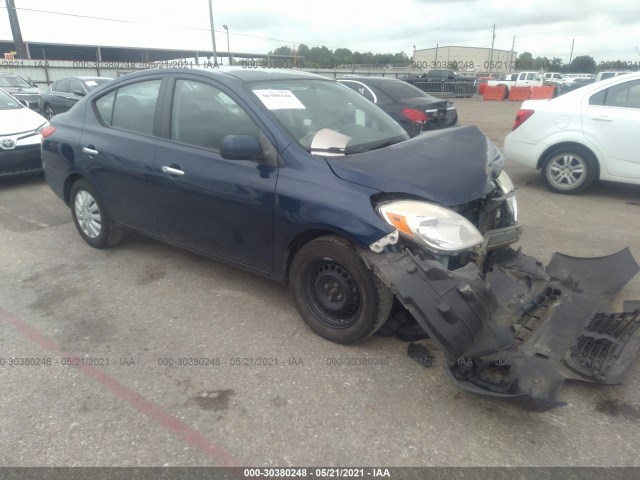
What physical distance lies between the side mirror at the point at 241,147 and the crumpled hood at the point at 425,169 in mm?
477

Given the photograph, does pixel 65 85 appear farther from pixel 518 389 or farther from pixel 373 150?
pixel 518 389

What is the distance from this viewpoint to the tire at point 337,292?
2801 millimetres

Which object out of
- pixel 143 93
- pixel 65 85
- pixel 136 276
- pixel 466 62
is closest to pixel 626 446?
pixel 136 276

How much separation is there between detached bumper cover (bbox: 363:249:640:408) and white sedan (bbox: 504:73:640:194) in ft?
12.8

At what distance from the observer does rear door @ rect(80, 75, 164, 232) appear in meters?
3.83

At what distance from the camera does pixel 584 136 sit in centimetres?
626

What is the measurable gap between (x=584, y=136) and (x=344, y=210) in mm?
4933

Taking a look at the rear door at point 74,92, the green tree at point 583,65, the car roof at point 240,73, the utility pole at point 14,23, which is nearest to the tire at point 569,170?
the car roof at point 240,73

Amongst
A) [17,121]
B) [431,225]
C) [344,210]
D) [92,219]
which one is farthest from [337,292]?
[17,121]

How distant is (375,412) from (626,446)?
47.2 inches

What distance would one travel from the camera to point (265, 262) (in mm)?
Result: 3307

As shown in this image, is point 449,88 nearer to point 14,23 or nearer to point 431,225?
point 14,23

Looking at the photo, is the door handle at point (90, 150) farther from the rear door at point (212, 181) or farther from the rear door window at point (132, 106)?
the rear door at point (212, 181)

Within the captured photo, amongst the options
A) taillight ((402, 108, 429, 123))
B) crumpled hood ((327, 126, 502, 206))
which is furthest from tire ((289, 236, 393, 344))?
taillight ((402, 108, 429, 123))
